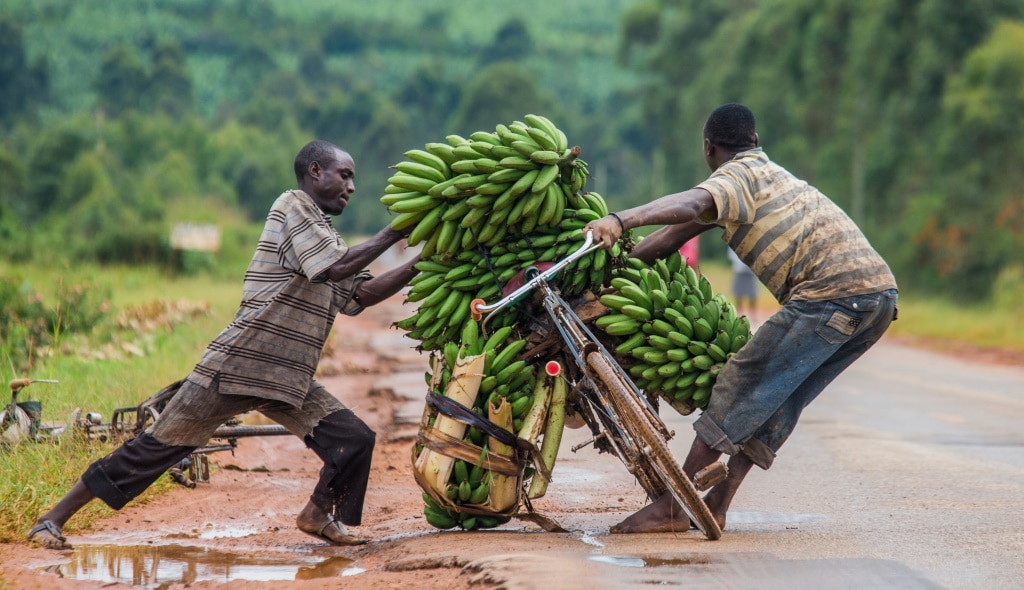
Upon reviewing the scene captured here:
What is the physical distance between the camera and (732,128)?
5227 mm

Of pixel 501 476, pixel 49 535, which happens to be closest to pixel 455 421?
pixel 501 476

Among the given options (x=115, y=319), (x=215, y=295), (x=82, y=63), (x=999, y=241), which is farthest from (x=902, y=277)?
(x=82, y=63)

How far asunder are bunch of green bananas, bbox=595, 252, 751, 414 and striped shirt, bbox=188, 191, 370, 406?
1.26 m

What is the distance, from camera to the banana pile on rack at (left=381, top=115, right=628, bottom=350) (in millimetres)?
5078

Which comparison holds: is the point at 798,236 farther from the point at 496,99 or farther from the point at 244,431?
the point at 496,99

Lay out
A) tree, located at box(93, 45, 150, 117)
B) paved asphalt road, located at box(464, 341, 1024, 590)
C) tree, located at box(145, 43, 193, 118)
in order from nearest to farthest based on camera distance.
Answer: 1. paved asphalt road, located at box(464, 341, 1024, 590)
2. tree, located at box(93, 45, 150, 117)
3. tree, located at box(145, 43, 193, 118)

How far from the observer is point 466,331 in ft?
16.9

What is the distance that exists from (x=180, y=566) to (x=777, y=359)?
2700mm

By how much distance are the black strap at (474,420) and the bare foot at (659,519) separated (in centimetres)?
55

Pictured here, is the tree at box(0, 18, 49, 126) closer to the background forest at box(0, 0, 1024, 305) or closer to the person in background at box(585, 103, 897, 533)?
the background forest at box(0, 0, 1024, 305)

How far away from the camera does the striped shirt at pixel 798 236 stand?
5059 millimetres

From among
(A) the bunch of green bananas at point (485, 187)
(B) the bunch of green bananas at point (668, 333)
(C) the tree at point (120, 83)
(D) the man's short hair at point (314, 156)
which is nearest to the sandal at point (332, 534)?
(A) the bunch of green bananas at point (485, 187)

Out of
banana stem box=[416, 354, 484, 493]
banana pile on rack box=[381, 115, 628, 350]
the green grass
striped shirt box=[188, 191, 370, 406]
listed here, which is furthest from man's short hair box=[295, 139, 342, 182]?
the green grass

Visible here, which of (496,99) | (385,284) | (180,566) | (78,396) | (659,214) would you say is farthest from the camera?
(496,99)
